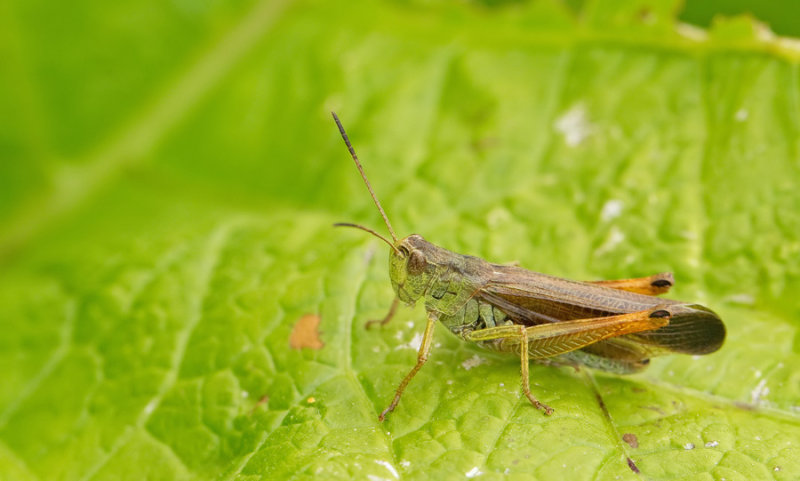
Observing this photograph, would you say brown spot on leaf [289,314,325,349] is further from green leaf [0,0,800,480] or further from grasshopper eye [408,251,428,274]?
grasshopper eye [408,251,428,274]

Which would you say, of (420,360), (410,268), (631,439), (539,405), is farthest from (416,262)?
(631,439)

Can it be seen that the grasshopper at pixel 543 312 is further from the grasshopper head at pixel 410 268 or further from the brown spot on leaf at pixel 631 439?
the brown spot on leaf at pixel 631 439

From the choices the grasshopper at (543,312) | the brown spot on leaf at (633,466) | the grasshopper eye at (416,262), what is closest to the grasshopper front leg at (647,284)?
the grasshopper at (543,312)

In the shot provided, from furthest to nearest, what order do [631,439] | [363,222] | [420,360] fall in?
1. [363,222]
2. [420,360]
3. [631,439]

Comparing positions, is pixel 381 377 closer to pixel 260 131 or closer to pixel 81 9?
pixel 260 131

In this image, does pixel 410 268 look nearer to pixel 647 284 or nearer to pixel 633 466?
pixel 647 284

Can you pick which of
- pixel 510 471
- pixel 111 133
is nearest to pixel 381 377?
pixel 510 471
